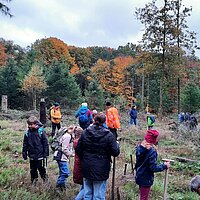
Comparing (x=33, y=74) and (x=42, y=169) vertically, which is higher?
(x=33, y=74)

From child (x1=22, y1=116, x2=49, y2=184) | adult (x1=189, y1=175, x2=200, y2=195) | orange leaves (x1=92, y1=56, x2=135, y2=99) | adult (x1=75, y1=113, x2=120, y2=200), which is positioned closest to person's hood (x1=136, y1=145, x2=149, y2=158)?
adult (x1=75, y1=113, x2=120, y2=200)

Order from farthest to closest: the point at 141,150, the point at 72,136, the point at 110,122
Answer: the point at 110,122 → the point at 72,136 → the point at 141,150

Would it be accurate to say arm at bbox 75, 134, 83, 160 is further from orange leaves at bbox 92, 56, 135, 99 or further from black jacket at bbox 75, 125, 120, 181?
orange leaves at bbox 92, 56, 135, 99

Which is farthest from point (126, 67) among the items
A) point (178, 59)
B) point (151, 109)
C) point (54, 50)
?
point (178, 59)

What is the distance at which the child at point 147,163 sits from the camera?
548 cm

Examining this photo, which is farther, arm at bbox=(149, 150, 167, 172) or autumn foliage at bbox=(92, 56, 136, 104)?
autumn foliage at bbox=(92, 56, 136, 104)

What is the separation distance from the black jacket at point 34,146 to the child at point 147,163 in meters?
2.18

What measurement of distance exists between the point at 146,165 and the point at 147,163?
5 cm

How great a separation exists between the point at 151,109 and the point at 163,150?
37.0 metres

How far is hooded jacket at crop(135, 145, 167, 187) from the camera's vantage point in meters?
5.47

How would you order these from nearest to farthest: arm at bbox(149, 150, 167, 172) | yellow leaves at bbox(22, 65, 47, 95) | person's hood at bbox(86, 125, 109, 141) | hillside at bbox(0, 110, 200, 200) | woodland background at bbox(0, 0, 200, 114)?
1. person's hood at bbox(86, 125, 109, 141)
2. arm at bbox(149, 150, 167, 172)
3. hillside at bbox(0, 110, 200, 200)
4. woodland background at bbox(0, 0, 200, 114)
5. yellow leaves at bbox(22, 65, 47, 95)

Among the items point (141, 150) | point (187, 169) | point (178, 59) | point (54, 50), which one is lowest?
point (187, 169)

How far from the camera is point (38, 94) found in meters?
40.3

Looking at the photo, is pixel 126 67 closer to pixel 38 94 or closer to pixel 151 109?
pixel 151 109
